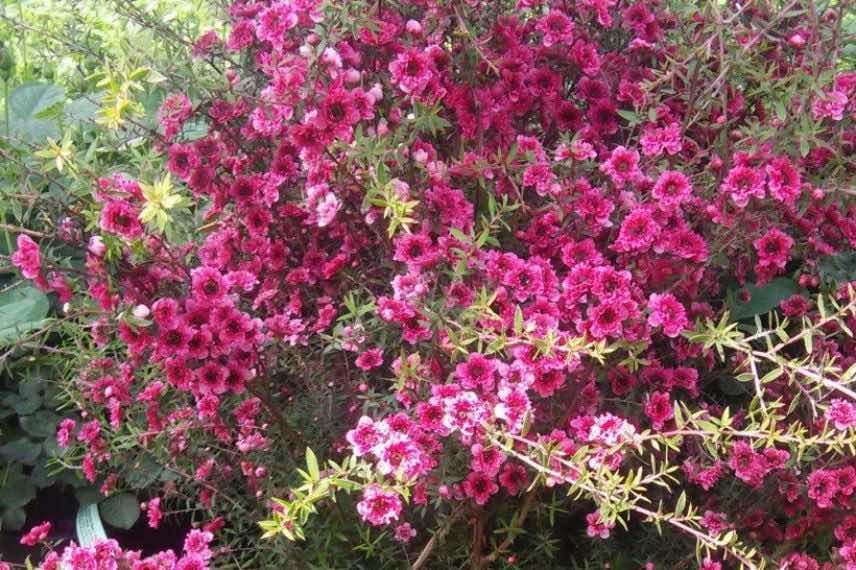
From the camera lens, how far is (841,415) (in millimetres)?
1346

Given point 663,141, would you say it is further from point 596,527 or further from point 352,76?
point 596,527

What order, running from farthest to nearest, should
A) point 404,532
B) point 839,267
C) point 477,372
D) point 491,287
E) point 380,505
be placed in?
point 839,267 < point 404,532 < point 491,287 < point 477,372 < point 380,505

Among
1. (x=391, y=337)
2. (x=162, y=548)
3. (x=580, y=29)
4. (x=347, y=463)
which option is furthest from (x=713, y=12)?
(x=162, y=548)

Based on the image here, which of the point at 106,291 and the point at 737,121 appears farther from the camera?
the point at 737,121

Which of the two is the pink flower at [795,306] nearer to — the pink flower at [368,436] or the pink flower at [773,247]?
the pink flower at [773,247]

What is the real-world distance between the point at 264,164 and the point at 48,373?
0.86m

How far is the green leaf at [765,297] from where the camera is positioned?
1.82 metres

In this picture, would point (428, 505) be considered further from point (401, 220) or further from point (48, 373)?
point (48, 373)

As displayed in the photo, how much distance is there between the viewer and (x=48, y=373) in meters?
2.21

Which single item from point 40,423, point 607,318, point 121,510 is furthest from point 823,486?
point 40,423

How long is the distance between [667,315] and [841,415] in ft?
0.88

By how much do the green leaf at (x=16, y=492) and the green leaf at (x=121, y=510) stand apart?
170 mm

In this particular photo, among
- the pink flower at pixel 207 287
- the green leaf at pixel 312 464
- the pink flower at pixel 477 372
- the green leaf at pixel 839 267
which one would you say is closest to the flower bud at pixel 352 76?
the pink flower at pixel 207 287

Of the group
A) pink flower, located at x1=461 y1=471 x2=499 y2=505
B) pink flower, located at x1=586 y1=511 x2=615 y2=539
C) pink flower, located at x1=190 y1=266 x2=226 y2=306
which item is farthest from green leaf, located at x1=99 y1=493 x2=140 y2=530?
pink flower, located at x1=586 y1=511 x2=615 y2=539
